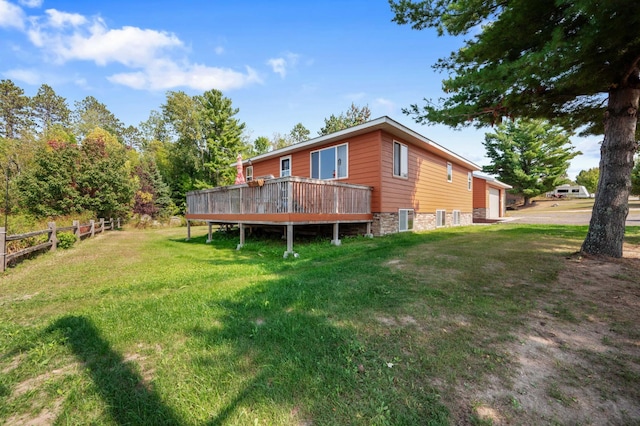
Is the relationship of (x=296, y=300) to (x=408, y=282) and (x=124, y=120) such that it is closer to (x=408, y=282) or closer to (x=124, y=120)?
(x=408, y=282)

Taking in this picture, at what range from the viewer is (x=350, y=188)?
914 cm

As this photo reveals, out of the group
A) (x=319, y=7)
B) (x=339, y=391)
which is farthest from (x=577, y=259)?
(x=319, y=7)

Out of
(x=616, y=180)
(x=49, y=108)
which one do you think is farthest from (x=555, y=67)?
(x=49, y=108)

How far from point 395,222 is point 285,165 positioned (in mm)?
6434

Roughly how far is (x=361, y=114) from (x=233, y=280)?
101 ft

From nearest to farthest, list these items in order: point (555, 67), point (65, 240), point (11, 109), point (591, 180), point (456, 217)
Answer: point (555, 67) → point (65, 240) → point (456, 217) → point (11, 109) → point (591, 180)

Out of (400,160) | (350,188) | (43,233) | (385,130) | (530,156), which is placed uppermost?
(530,156)

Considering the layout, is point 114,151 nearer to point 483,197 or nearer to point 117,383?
point 117,383

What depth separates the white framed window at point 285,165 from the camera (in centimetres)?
1345

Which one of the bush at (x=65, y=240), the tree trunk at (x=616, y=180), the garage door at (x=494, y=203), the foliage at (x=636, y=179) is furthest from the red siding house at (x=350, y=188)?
the foliage at (x=636, y=179)

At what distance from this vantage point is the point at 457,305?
3.39 metres

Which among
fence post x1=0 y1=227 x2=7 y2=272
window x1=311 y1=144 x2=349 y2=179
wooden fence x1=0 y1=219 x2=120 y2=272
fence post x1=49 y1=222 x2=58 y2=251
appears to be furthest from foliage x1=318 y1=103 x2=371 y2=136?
fence post x1=0 y1=227 x2=7 y2=272

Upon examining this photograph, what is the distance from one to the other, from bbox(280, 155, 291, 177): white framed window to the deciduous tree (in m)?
7.73

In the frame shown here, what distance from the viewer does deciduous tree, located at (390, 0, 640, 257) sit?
4418 millimetres
